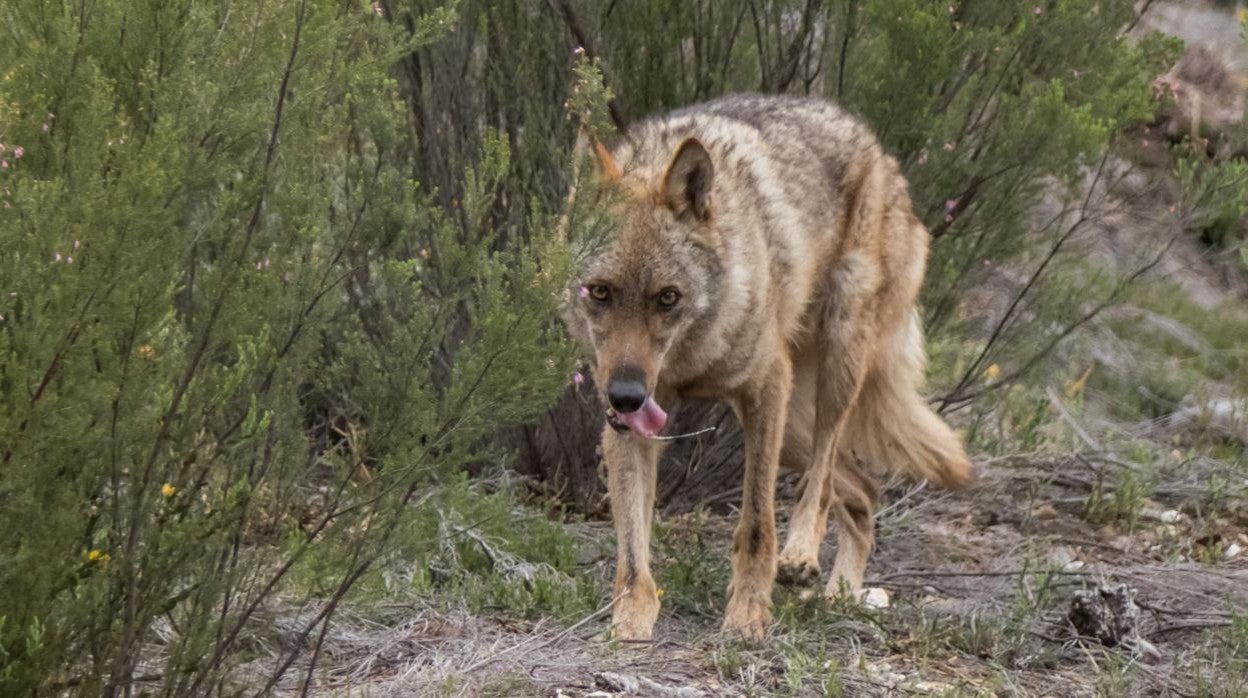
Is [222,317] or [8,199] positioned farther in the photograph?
[222,317]

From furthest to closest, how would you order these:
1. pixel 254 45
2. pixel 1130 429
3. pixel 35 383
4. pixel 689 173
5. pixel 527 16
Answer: pixel 1130 429 → pixel 527 16 → pixel 689 173 → pixel 254 45 → pixel 35 383

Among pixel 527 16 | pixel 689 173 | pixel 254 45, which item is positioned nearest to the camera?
pixel 254 45

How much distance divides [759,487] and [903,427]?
1155 millimetres

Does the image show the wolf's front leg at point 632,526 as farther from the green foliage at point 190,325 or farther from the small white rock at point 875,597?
the green foliage at point 190,325

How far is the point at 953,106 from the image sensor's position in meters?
7.34

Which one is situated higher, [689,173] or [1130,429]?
[689,173]

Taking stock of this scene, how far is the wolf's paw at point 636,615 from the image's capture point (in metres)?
5.54

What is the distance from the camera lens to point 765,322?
5957mm

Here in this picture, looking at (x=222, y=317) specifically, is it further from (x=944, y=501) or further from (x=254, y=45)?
(x=944, y=501)

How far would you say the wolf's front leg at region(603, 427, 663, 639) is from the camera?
221 inches

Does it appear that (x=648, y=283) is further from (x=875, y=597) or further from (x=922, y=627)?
(x=875, y=597)

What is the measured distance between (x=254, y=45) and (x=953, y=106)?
13.9 ft

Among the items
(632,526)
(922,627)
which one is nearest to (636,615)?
(632,526)

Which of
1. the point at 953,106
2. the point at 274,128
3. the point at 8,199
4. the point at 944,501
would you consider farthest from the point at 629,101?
the point at 8,199
